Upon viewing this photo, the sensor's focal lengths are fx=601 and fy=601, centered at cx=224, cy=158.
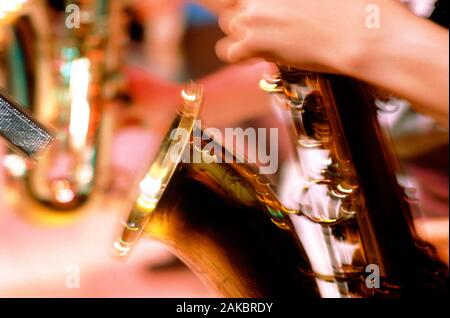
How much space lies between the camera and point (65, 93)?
4.53 ft

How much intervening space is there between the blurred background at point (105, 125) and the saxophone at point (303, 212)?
345mm

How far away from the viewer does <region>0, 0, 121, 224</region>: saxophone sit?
1.35m

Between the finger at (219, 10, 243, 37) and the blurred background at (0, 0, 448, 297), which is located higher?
the blurred background at (0, 0, 448, 297)

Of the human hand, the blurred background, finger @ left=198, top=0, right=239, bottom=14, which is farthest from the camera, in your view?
the blurred background

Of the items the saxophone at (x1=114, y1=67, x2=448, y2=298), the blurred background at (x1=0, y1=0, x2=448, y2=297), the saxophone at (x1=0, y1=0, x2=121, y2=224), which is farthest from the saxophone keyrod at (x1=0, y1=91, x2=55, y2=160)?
the saxophone at (x1=0, y1=0, x2=121, y2=224)

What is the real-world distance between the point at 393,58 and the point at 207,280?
45cm

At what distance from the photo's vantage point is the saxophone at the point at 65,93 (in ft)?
4.43

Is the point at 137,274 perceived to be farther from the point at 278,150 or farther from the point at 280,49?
the point at 280,49

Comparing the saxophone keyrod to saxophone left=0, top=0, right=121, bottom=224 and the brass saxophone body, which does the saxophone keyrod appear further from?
saxophone left=0, top=0, right=121, bottom=224

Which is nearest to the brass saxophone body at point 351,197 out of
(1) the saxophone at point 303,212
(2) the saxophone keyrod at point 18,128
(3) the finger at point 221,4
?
(1) the saxophone at point 303,212

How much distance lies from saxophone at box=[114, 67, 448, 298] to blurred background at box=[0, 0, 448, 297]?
345 mm

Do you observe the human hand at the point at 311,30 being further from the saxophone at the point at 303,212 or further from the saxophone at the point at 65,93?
the saxophone at the point at 65,93

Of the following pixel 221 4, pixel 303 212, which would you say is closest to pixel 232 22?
pixel 221 4

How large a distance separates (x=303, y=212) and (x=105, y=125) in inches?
28.1
